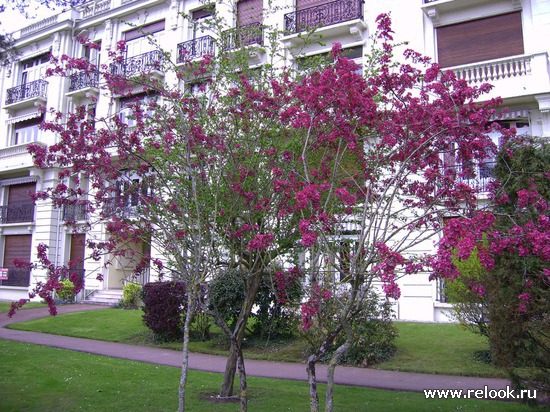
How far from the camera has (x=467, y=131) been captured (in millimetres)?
5492

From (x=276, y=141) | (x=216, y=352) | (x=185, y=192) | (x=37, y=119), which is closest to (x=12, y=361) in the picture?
(x=216, y=352)

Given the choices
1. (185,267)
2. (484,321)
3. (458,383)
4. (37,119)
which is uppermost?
(37,119)

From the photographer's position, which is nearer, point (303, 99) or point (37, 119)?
point (303, 99)

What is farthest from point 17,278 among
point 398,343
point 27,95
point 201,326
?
point 398,343

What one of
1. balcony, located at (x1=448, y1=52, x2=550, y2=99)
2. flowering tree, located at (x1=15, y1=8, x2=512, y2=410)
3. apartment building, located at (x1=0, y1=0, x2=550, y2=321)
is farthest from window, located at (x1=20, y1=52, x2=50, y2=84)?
flowering tree, located at (x1=15, y1=8, x2=512, y2=410)

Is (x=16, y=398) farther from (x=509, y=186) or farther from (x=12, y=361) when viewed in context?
(x=509, y=186)

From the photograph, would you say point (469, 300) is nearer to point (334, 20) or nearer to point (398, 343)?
point (398, 343)

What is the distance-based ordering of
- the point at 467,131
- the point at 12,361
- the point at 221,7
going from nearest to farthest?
1. the point at 467,131
2. the point at 12,361
3. the point at 221,7

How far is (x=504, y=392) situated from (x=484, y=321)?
2615 mm

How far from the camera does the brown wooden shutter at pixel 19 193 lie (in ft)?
85.1

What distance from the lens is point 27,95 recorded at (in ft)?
86.3

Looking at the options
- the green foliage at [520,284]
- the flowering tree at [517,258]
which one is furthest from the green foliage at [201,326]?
the green foliage at [520,284]

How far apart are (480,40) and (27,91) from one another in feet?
73.8

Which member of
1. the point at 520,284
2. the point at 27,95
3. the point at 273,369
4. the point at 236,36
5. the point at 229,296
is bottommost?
the point at 273,369
